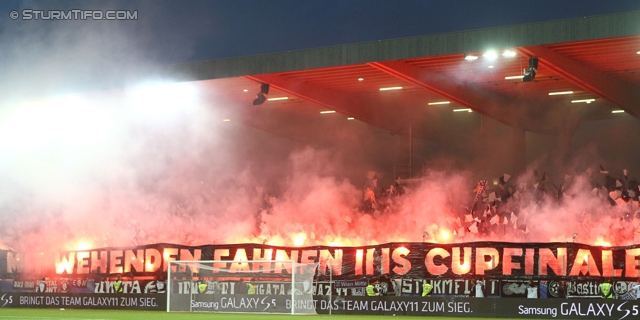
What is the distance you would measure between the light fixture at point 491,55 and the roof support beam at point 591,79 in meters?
0.67

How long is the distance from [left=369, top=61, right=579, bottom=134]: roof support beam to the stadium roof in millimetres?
31

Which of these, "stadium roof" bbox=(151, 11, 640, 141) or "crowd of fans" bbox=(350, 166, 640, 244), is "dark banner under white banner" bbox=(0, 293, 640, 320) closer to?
"crowd of fans" bbox=(350, 166, 640, 244)

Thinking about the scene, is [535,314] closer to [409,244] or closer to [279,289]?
[409,244]

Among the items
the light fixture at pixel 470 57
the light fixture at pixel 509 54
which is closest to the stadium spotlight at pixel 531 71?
the light fixture at pixel 509 54

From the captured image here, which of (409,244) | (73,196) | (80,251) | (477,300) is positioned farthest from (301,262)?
(73,196)

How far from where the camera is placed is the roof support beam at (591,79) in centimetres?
1872

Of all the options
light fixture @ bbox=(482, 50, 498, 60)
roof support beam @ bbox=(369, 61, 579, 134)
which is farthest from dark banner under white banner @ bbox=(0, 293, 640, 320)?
roof support beam @ bbox=(369, 61, 579, 134)

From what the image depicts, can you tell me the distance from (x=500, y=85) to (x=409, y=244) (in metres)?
6.68

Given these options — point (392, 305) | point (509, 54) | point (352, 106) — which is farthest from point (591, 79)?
point (352, 106)

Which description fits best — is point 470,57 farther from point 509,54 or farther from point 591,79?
point 591,79

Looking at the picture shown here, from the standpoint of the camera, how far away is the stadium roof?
18.1 m

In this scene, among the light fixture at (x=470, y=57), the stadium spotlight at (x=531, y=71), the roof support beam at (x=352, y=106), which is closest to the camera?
the stadium spotlight at (x=531, y=71)

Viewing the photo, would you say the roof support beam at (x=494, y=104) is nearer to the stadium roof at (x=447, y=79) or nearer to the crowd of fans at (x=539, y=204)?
the stadium roof at (x=447, y=79)

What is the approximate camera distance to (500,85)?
919 inches
